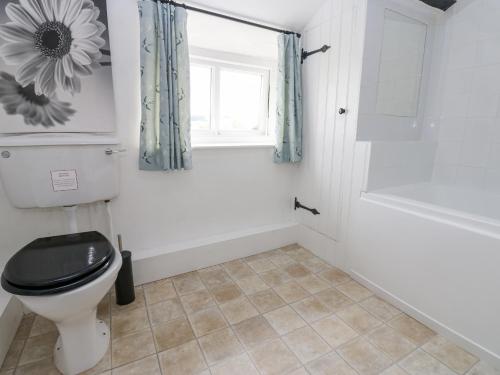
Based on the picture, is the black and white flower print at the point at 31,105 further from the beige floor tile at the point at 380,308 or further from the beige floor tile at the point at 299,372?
the beige floor tile at the point at 380,308

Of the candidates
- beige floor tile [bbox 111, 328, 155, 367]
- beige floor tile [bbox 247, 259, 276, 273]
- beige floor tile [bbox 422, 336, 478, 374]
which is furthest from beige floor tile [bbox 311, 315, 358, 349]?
beige floor tile [bbox 111, 328, 155, 367]

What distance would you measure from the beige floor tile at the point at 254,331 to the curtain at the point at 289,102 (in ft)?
3.75

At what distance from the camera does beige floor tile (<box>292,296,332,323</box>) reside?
1451 millimetres

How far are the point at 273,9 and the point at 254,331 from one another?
1961 millimetres

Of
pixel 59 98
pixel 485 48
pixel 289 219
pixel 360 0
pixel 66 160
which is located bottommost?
pixel 289 219

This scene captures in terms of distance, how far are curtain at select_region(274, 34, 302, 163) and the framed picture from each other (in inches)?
43.7

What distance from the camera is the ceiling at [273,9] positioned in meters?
1.68

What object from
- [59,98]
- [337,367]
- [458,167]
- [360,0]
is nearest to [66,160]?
[59,98]

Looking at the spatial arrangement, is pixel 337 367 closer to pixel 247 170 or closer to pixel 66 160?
pixel 247 170

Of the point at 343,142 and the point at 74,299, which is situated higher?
the point at 343,142

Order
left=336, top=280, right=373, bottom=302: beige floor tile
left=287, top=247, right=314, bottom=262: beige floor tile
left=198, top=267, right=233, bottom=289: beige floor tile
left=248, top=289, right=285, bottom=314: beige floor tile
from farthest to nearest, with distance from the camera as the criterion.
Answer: left=287, top=247, right=314, bottom=262: beige floor tile, left=198, top=267, right=233, bottom=289: beige floor tile, left=336, top=280, right=373, bottom=302: beige floor tile, left=248, top=289, right=285, bottom=314: beige floor tile

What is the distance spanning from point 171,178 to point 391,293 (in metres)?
1.51

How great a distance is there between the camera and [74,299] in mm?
960

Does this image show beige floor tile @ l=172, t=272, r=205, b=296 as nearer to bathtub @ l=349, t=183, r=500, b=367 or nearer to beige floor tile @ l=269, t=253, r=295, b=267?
beige floor tile @ l=269, t=253, r=295, b=267
